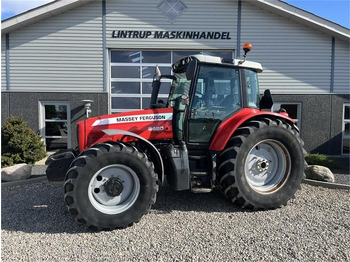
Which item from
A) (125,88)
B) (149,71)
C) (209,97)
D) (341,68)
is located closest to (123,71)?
(125,88)

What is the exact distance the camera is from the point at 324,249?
10.4 ft

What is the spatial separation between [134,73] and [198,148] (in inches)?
229

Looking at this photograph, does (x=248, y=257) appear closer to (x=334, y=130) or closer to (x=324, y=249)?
(x=324, y=249)

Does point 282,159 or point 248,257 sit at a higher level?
point 282,159

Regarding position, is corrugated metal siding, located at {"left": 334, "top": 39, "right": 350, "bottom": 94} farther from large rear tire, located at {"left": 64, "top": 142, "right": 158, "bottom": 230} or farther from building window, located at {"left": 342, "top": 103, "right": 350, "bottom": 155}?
large rear tire, located at {"left": 64, "top": 142, "right": 158, "bottom": 230}

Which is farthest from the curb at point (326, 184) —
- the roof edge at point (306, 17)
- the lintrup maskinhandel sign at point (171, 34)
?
the roof edge at point (306, 17)

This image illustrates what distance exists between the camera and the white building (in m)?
9.23

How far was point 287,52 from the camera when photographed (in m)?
9.56

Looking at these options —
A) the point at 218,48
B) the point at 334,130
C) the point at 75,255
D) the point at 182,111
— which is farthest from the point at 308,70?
the point at 75,255

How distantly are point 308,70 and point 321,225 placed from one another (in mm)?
7218

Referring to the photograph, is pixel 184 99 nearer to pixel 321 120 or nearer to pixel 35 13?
pixel 35 13

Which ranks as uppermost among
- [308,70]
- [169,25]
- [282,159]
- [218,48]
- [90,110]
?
[169,25]

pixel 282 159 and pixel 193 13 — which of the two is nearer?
pixel 282 159

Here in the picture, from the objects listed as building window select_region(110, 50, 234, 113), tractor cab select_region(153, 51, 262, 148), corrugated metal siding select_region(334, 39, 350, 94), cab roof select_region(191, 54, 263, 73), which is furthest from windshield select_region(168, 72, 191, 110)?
corrugated metal siding select_region(334, 39, 350, 94)
